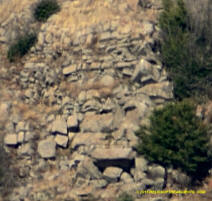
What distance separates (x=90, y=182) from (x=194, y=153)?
14.0 ft

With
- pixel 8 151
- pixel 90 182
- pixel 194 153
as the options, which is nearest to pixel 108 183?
pixel 90 182

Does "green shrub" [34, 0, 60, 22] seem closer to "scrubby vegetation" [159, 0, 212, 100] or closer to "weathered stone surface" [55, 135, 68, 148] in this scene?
"scrubby vegetation" [159, 0, 212, 100]

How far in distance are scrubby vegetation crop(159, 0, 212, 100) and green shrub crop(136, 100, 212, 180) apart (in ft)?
9.12

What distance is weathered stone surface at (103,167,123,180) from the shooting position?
1764cm

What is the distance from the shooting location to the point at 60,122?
1997 centimetres

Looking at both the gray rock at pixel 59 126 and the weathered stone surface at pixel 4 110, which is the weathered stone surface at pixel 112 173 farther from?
the weathered stone surface at pixel 4 110

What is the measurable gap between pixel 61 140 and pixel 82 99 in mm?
2235

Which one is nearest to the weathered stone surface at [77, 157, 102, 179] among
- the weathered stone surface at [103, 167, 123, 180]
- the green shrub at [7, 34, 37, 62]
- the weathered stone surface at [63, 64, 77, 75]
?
the weathered stone surface at [103, 167, 123, 180]

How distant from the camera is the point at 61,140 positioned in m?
19.5

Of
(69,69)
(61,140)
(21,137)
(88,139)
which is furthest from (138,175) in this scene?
(69,69)

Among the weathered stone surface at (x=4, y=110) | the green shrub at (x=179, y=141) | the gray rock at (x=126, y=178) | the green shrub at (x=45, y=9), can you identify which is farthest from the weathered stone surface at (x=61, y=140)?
the green shrub at (x=45, y=9)

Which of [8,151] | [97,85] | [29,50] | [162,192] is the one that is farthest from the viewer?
[29,50]

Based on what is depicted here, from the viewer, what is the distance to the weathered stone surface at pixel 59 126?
64.7ft

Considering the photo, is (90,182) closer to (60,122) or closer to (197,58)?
(60,122)
